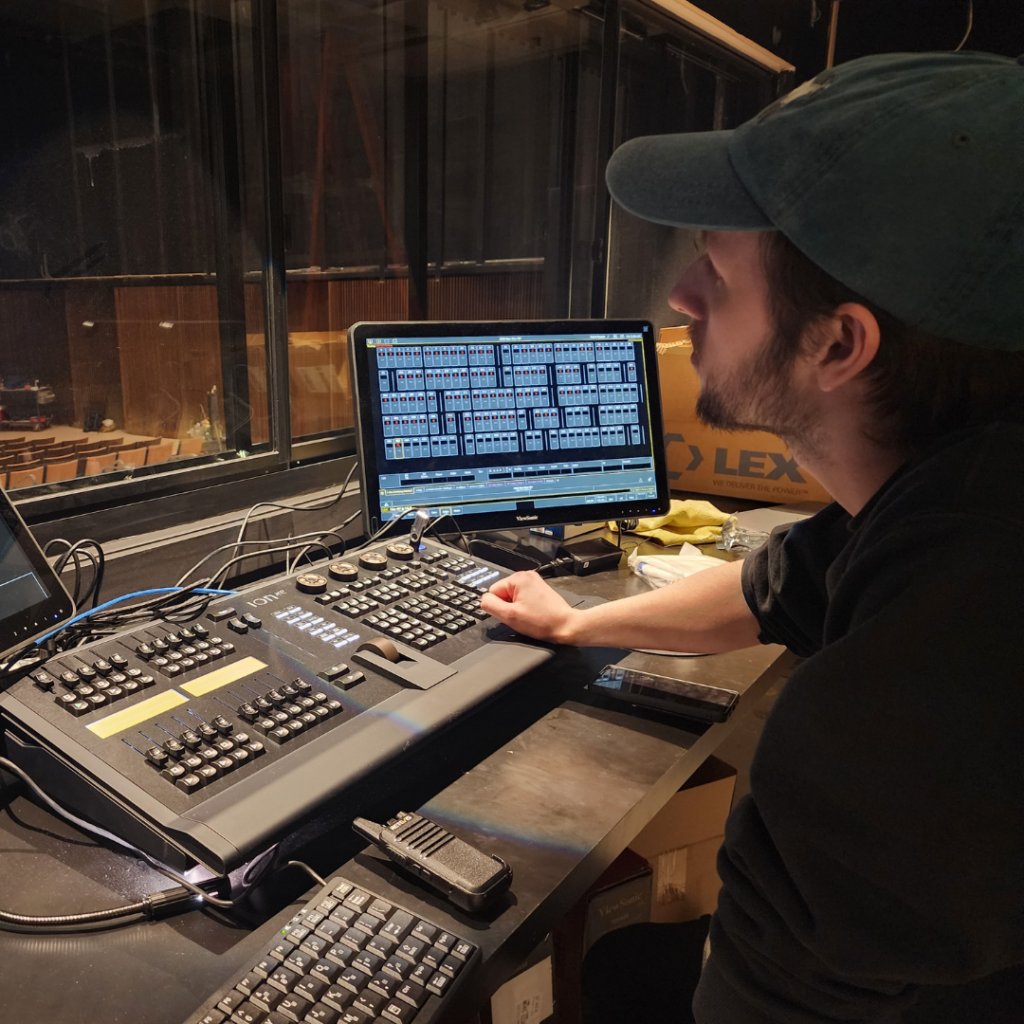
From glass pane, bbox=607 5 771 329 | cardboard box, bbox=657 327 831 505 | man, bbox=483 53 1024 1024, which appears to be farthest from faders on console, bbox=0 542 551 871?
glass pane, bbox=607 5 771 329

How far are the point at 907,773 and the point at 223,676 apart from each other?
62cm

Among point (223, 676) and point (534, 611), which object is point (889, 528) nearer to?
point (534, 611)

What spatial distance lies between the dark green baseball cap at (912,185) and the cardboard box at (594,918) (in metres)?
0.93

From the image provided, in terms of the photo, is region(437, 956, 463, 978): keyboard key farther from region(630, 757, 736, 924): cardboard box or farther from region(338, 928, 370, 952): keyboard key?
region(630, 757, 736, 924): cardboard box

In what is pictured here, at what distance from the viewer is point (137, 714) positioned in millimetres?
727

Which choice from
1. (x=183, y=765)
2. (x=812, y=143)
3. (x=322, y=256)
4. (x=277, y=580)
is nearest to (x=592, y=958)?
(x=277, y=580)

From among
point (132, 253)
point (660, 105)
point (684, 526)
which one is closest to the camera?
point (684, 526)

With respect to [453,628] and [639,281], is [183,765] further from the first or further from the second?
[639,281]

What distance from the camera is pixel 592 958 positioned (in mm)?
1420

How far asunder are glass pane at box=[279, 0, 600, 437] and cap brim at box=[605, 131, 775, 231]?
1.09 meters

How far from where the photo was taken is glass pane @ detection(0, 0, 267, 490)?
1.49 meters

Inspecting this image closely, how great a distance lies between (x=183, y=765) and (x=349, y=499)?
0.97 m

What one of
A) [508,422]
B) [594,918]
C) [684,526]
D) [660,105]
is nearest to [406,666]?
[508,422]

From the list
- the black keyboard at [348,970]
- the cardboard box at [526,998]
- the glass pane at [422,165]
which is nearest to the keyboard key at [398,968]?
the black keyboard at [348,970]
